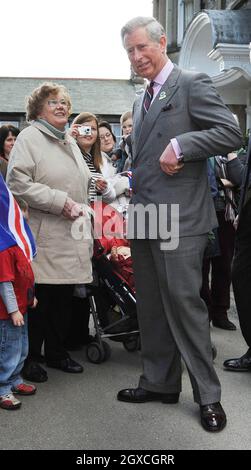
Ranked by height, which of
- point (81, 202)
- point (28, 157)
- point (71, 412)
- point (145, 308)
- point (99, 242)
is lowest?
point (71, 412)

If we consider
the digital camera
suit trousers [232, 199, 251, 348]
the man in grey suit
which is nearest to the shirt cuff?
the man in grey suit

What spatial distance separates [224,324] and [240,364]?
128cm

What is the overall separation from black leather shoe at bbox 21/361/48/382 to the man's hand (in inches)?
69.3

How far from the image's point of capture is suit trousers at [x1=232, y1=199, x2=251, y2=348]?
4.19 metres

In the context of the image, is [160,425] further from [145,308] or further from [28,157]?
[28,157]

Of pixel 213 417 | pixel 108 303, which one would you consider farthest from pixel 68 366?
pixel 213 417

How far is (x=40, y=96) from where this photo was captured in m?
4.13

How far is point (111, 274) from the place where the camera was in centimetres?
448

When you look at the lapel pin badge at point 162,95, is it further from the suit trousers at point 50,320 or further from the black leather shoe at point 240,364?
the black leather shoe at point 240,364

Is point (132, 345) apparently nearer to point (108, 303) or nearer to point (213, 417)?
point (108, 303)

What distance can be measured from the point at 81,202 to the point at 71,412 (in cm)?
145

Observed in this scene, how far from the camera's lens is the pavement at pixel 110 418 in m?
3.09

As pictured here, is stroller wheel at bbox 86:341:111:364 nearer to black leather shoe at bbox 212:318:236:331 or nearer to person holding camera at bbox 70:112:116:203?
person holding camera at bbox 70:112:116:203

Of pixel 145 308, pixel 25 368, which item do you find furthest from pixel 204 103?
pixel 25 368
